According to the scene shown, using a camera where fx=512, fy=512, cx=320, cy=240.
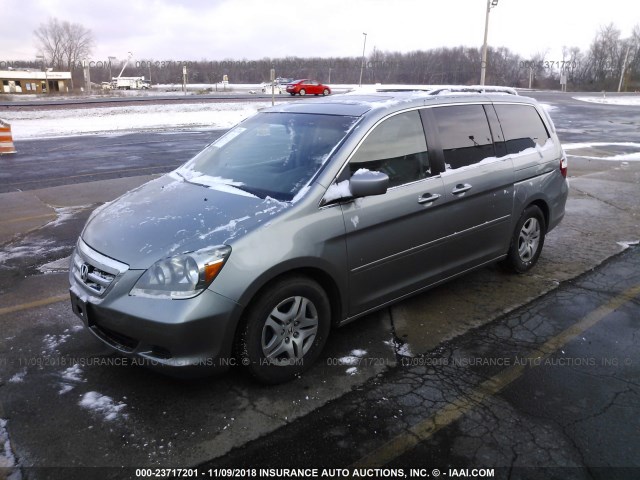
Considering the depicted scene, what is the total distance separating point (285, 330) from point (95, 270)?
4.14 ft

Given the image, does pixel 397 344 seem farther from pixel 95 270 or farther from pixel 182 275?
pixel 95 270

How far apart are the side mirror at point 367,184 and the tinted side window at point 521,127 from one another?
2.01m

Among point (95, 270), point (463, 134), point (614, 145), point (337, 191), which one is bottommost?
point (614, 145)

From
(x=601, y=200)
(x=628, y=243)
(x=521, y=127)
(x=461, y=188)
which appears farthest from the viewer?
(x=601, y=200)

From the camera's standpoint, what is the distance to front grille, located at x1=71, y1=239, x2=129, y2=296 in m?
3.08

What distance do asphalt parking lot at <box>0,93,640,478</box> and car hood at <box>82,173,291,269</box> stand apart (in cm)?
90

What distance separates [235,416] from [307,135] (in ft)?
7.05

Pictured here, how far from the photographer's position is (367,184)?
347 cm

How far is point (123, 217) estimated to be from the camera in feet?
A: 11.8

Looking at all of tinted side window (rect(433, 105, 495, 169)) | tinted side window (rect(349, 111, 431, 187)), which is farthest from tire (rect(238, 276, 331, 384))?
tinted side window (rect(433, 105, 495, 169))

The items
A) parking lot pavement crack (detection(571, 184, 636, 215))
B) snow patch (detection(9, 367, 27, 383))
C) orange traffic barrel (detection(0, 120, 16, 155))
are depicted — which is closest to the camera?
snow patch (detection(9, 367, 27, 383))

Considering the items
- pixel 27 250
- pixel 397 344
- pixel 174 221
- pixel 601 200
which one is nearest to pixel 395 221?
pixel 397 344

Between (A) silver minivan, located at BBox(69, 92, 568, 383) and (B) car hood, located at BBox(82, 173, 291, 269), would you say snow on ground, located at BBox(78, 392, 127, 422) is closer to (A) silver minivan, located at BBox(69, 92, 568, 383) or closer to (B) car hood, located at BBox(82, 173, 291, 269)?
(A) silver minivan, located at BBox(69, 92, 568, 383)

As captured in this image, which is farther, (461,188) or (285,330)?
(461,188)
